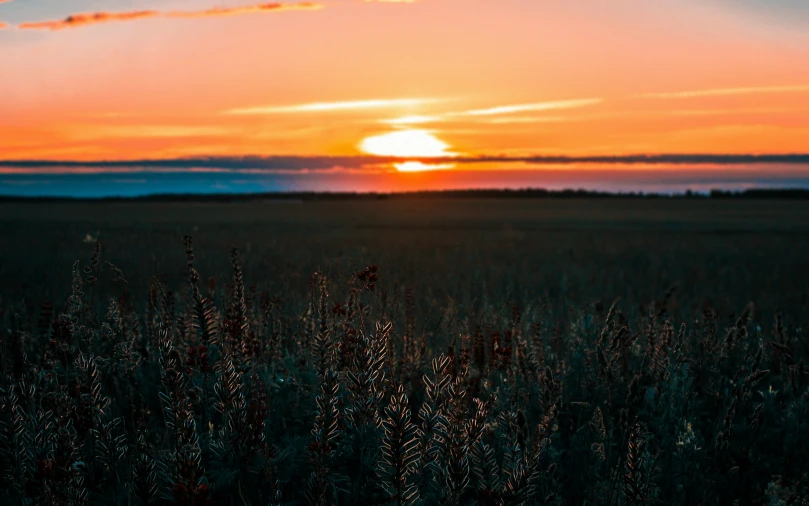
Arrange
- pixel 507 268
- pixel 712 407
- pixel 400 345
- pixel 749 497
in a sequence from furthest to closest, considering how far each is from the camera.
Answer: pixel 507 268, pixel 400 345, pixel 712 407, pixel 749 497

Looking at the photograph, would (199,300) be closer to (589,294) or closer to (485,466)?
(485,466)

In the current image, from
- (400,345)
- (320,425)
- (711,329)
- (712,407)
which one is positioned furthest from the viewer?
(400,345)

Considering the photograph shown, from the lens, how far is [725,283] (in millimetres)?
14383

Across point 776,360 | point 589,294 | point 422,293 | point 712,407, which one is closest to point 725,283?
point 589,294

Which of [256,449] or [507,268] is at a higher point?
[256,449]

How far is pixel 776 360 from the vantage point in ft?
20.9

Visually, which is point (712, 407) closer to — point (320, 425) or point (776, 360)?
point (776, 360)

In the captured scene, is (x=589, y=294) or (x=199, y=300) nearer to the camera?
(x=199, y=300)

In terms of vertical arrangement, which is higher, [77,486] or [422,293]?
[77,486]

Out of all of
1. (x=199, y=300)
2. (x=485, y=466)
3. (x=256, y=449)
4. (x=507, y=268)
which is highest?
(x=199, y=300)

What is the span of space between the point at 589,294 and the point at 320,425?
11084 mm

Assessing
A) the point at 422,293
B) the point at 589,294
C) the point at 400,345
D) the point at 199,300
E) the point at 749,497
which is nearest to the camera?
the point at 199,300

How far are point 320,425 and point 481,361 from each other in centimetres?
368

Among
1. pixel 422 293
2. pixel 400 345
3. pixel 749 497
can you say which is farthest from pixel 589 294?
pixel 749 497
